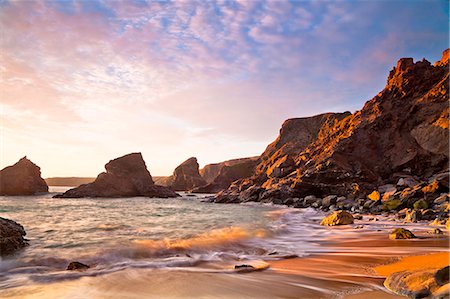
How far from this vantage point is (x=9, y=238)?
31.6ft

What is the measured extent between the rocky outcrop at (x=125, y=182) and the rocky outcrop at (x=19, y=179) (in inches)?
719

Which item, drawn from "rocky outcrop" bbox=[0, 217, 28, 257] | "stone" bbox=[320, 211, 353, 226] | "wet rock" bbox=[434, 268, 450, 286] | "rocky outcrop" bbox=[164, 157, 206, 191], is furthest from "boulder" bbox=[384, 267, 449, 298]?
"rocky outcrop" bbox=[164, 157, 206, 191]

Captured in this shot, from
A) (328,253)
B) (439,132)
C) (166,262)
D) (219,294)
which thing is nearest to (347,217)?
(328,253)

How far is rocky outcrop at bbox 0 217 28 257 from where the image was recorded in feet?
30.1

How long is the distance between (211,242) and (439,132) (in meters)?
37.8

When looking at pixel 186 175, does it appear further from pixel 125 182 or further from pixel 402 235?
pixel 402 235

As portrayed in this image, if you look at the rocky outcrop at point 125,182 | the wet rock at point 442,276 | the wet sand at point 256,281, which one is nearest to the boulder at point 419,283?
the wet rock at point 442,276

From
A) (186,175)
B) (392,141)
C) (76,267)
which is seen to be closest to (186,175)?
(186,175)

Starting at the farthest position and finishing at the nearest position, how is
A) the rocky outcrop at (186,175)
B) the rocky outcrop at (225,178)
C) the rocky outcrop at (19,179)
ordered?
1. the rocky outcrop at (186,175)
2. the rocky outcrop at (225,178)
3. the rocky outcrop at (19,179)

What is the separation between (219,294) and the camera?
199 inches

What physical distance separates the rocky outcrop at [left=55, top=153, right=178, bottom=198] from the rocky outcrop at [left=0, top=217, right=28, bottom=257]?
6252cm

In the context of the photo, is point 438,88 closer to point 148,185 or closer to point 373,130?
point 373,130

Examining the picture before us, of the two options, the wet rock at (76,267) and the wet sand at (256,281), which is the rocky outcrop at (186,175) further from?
the wet sand at (256,281)

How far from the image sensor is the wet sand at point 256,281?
5074 millimetres
